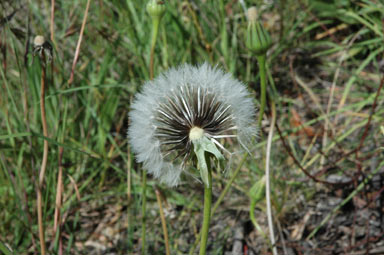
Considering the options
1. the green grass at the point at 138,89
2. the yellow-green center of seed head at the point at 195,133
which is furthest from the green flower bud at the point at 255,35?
the green grass at the point at 138,89

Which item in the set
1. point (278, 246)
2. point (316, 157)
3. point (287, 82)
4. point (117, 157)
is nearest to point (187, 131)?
point (278, 246)

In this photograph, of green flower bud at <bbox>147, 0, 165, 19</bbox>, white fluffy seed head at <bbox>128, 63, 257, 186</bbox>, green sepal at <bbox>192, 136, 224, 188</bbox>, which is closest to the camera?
green sepal at <bbox>192, 136, 224, 188</bbox>

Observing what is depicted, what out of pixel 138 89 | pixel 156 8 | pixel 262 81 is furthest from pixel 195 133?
pixel 138 89

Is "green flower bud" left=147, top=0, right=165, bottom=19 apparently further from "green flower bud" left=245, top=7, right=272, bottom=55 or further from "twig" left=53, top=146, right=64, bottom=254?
"twig" left=53, top=146, right=64, bottom=254

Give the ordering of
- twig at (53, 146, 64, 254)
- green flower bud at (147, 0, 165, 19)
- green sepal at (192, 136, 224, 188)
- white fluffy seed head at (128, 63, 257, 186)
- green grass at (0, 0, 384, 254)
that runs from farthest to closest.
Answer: green grass at (0, 0, 384, 254) < twig at (53, 146, 64, 254) < green flower bud at (147, 0, 165, 19) < white fluffy seed head at (128, 63, 257, 186) < green sepal at (192, 136, 224, 188)

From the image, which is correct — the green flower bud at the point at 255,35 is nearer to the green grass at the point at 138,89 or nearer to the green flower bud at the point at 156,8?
the green flower bud at the point at 156,8

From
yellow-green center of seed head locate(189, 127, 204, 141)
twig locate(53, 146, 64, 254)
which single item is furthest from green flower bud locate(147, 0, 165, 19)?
twig locate(53, 146, 64, 254)

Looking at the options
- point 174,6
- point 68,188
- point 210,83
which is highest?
point 174,6

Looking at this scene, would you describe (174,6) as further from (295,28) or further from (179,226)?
(179,226)
